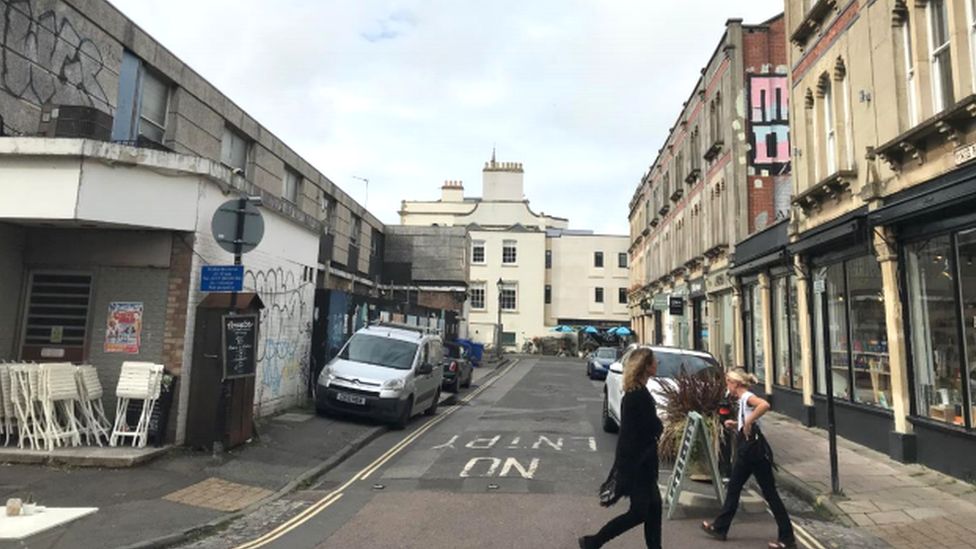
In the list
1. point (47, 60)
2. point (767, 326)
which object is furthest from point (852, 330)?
point (47, 60)

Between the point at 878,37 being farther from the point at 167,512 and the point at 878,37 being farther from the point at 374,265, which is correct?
the point at 374,265

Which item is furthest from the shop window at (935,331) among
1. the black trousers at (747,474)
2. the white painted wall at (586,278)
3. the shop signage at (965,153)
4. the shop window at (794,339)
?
the white painted wall at (586,278)

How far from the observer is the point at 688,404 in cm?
827

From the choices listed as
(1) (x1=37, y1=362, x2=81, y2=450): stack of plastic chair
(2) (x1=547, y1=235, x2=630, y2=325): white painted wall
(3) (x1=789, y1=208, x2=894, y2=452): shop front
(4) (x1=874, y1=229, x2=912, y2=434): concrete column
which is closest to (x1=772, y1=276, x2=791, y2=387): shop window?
(3) (x1=789, y1=208, x2=894, y2=452): shop front

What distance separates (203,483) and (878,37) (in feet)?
39.7

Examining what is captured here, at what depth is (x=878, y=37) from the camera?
33.9 ft

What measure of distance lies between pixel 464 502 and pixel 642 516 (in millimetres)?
2867

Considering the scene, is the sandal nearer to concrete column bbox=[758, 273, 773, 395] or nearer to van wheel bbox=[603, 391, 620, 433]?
van wheel bbox=[603, 391, 620, 433]

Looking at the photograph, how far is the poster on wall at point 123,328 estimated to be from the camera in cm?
890

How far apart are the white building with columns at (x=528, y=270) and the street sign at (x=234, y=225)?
44904 millimetres

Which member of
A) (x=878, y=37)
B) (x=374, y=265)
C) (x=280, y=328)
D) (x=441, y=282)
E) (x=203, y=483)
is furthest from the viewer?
(x=441, y=282)

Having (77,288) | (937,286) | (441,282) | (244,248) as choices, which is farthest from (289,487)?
(441,282)

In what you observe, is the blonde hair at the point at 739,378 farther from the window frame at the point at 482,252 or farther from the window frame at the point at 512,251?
the window frame at the point at 482,252

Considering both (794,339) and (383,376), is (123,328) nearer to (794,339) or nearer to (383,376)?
(383,376)
